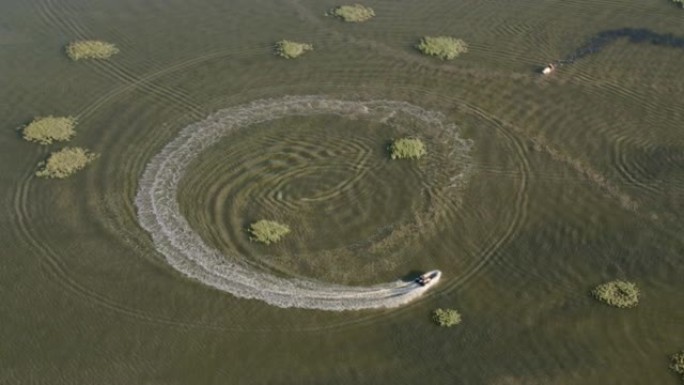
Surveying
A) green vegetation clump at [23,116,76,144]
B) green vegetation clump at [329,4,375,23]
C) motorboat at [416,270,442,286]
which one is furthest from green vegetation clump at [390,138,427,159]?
green vegetation clump at [23,116,76,144]

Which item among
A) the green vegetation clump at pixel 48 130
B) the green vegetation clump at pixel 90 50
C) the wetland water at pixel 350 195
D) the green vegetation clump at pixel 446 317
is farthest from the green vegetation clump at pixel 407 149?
the green vegetation clump at pixel 90 50

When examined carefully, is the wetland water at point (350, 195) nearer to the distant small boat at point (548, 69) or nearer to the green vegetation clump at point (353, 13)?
the distant small boat at point (548, 69)

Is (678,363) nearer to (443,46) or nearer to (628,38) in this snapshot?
(443,46)

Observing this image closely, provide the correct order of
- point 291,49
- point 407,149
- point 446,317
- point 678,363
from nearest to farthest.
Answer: point 678,363
point 446,317
point 407,149
point 291,49

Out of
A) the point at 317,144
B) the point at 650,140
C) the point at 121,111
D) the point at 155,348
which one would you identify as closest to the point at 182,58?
the point at 121,111

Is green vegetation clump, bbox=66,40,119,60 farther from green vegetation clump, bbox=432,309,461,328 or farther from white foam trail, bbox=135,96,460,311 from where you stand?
green vegetation clump, bbox=432,309,461,328

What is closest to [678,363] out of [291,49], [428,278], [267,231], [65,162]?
[428,278]
